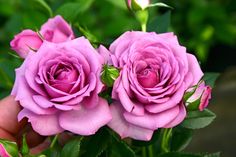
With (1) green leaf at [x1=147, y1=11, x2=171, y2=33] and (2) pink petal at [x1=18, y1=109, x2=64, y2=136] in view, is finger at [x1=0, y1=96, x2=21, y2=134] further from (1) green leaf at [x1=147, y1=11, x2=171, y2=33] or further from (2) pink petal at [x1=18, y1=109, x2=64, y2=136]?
(1) green leaf at [x1=147, y1=11, x2=171, y2=33]

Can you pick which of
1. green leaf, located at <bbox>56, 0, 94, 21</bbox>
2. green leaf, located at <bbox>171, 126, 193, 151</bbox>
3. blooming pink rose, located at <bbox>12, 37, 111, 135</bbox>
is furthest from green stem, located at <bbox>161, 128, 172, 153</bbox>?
green leaf, located at <bbox>56, 0, 94, 21</bbox>

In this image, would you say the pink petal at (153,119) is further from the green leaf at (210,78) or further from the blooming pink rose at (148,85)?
the green leaf at (210,78)

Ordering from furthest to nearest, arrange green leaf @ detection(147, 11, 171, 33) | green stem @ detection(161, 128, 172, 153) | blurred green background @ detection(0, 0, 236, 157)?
blurred green background @ detection(0, 0, 236, 157), green leaf @ detection(147, 11, 171, 33), green stem @ detection(161, 128, 172, 153)

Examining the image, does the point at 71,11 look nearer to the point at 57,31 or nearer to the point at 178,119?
the point at 57,31

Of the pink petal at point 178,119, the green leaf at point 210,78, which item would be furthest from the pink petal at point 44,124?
the green leaf at point 210,78

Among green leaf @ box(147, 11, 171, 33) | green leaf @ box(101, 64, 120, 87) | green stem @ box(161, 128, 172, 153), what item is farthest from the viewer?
green leaf @ box(147, 11, 171, 33)
